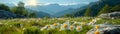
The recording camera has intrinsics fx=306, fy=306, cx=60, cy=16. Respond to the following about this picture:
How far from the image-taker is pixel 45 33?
27.9 feet

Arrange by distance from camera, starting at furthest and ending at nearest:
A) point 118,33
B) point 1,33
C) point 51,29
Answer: point 1,33
point 51,29
point 118,33

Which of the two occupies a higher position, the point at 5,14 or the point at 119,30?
the point at 119,30

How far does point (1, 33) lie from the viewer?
9.66 m

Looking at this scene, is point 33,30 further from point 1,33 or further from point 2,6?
point 2,6

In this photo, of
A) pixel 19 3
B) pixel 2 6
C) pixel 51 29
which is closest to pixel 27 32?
pixel 51 29

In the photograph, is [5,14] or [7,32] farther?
[5,14]

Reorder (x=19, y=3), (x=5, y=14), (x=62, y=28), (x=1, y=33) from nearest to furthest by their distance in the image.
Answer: (x=62, y=28) → (x=1, y=33) → (x=5, y=14) → (x=19, y=3)

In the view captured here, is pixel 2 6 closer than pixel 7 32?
No

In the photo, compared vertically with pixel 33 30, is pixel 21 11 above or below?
below

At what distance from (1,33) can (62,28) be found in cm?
247

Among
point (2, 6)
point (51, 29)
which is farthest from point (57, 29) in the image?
point (2, 6)

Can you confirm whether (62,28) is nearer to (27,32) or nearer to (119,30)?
(27,32)

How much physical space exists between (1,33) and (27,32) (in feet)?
5.48

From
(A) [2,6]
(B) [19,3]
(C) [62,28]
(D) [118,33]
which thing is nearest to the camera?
(D) [118,33]
